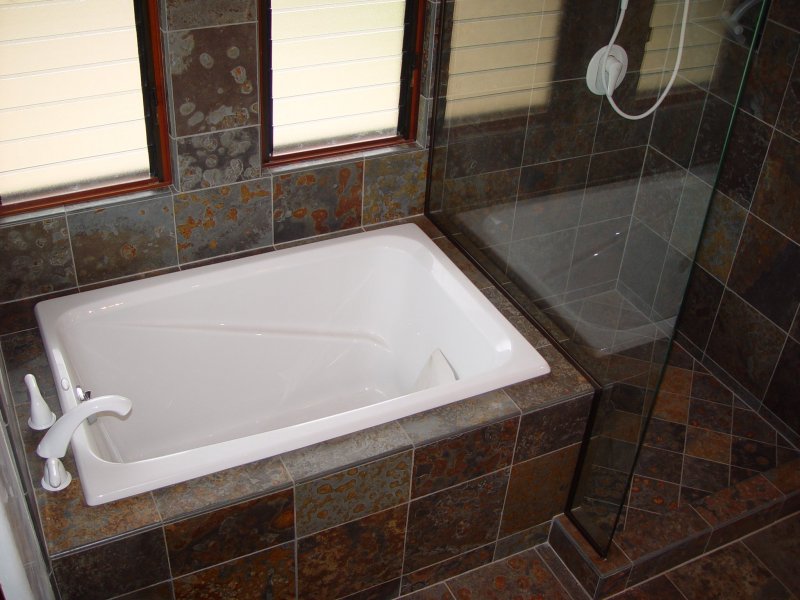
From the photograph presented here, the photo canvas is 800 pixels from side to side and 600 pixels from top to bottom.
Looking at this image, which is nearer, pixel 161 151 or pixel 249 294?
pixel 161 151

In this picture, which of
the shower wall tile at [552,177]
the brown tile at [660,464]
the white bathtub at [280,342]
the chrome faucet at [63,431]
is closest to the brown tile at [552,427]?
the white bathtub at [280,342]

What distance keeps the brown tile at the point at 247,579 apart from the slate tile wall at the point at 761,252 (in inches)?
63.2

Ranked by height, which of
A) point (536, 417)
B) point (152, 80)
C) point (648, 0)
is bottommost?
point (536, 417)

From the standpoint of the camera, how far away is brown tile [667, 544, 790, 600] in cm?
242

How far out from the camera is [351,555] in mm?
2145

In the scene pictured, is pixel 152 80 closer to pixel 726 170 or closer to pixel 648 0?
pixel 648 0

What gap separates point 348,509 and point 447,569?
480 mm

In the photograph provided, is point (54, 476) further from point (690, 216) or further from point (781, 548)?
point (781, 548)

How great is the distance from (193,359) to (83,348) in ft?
1.03

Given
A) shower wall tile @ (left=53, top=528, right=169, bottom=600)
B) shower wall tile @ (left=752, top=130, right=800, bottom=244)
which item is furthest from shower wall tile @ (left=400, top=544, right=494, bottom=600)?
shower wall tile @ (left=752, top=130, right=800, bottom=244)

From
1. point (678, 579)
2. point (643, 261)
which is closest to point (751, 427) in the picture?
point (678, 579)

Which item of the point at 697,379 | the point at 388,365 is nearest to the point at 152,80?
the point at 388,365

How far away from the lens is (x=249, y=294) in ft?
8.63

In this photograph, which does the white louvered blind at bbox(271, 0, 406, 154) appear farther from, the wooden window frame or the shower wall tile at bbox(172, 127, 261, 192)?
the shower wall tile at bbox(172, 127, 261, 192)
